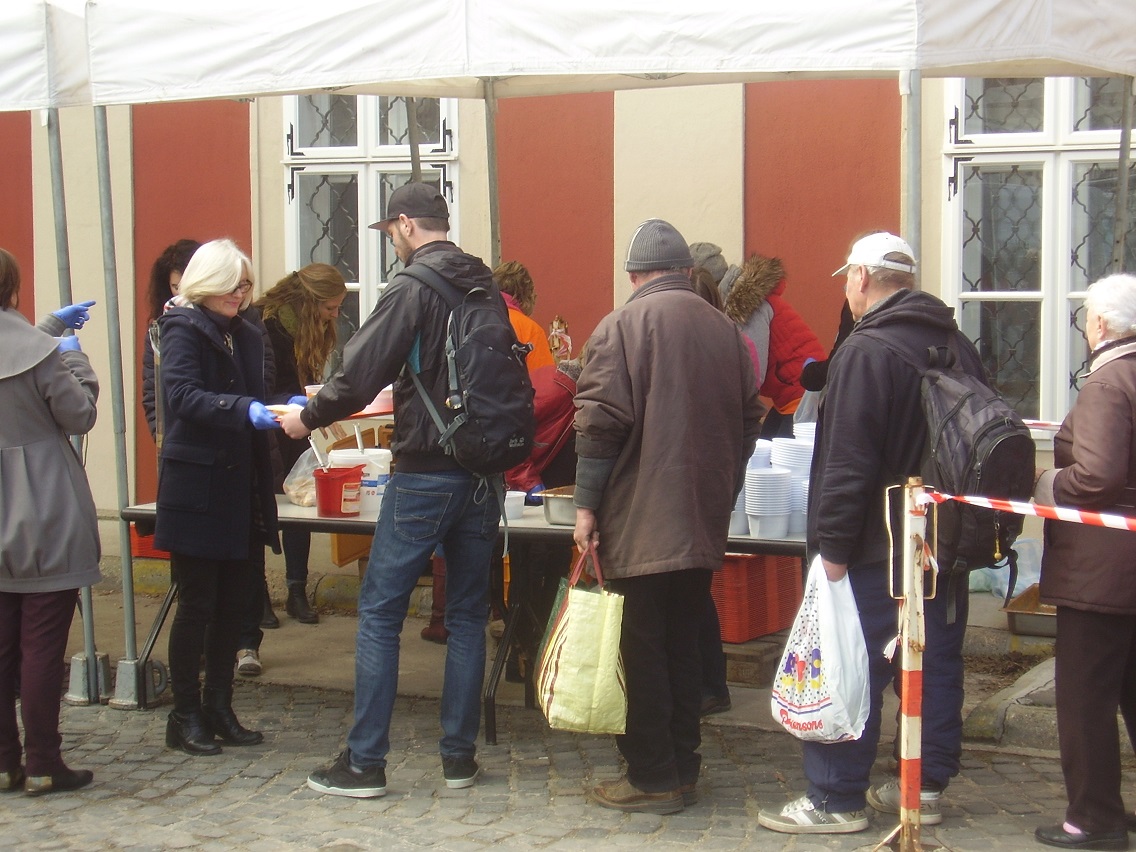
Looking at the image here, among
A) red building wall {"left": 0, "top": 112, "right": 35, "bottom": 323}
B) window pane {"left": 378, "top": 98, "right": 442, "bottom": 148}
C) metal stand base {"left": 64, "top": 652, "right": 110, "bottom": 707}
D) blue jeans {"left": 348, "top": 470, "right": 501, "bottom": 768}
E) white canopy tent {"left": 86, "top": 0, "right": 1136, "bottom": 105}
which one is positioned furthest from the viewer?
red building wall {"left": 0, "top": 112, "right": 35, "bottom": 323}

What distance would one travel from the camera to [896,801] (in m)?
4.25

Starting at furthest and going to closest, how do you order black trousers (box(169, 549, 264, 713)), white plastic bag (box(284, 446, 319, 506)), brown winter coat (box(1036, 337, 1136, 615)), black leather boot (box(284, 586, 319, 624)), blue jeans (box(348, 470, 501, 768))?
1. black leather boot (box(284, 586, 319, 624))
2. white plastic bag (box(284, 446, 319, 506))
3. black trousers (box(169, 549, 264, 713))
4. blue jeans (box(348, 470, 501, 768))
5. brown winter coat (box(1036, 337, 1136, 615))

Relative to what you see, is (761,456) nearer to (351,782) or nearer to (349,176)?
(351,782)

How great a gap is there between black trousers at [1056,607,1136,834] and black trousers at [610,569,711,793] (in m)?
1.04

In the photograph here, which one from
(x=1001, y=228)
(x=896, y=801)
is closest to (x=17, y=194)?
(x=1001, y=228)

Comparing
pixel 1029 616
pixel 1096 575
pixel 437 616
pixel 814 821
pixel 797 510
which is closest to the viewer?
pixel 1096 575

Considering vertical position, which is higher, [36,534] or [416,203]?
[416,203]

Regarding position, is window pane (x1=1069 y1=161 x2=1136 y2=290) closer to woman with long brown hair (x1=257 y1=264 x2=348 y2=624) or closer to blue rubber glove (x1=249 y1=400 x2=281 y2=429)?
woman with long brown hair (x1=257 y1=264 x2=348 y2=624)

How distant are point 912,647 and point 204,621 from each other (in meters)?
2.38

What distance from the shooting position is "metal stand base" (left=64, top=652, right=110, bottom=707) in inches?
215

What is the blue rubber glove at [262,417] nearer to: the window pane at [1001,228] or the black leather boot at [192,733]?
the black leather boot at [192,733]

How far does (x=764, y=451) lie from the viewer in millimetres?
4887

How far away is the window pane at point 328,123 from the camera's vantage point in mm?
7891

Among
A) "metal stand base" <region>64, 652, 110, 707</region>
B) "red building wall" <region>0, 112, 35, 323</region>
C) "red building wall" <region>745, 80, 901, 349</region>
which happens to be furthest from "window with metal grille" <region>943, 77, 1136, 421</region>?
"red building wall" <region>0, 112, 35, 323</region>
